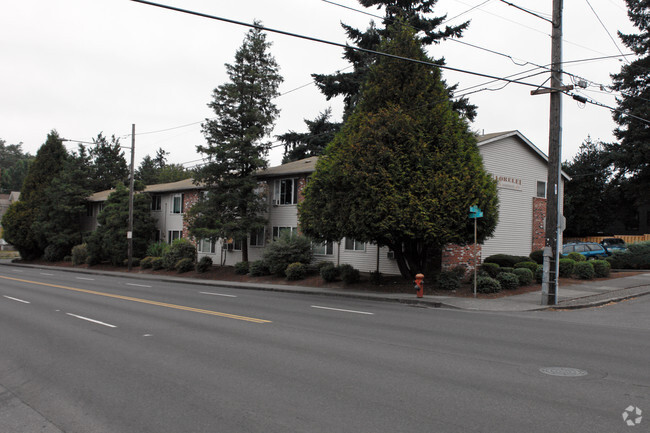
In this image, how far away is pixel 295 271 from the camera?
1021 inches

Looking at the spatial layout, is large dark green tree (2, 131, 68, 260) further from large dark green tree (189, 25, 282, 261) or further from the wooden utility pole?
the wooden utility pole

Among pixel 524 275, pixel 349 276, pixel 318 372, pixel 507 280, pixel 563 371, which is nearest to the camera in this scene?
pixel 318 372

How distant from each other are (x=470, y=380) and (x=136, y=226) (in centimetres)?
3767

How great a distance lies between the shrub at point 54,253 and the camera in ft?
159

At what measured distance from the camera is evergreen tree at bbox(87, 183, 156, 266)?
39594 mm

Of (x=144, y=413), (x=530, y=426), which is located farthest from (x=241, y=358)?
(x=530, y=426)

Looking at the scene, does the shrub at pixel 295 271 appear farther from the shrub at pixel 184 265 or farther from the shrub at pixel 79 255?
the shrub at pixel 79 255

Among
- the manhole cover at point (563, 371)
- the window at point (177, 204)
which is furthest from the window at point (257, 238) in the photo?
the manhole cover at point (563, 371)

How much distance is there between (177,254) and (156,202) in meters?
10.7

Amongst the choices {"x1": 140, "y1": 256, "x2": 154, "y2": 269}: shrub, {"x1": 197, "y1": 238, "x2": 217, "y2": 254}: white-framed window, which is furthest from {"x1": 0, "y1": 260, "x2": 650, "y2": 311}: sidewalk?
{"x1": 140, "y1": 256, "x2": 154, "y2": 269}: shrub

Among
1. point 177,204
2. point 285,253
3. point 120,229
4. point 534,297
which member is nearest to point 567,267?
point 534,297

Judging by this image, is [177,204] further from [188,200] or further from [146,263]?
[146,263]

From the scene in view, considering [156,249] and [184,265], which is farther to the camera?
[156,249]

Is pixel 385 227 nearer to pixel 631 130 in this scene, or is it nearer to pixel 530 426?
pixel 530 426
